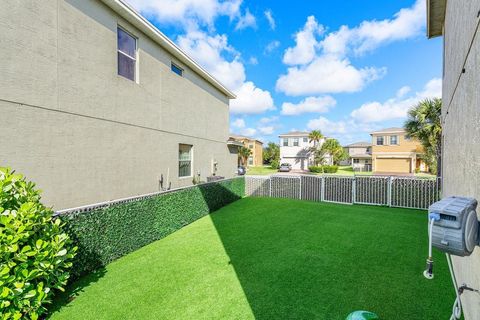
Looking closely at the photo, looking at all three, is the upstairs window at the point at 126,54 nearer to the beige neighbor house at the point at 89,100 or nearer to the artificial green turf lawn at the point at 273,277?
the beige neighbor house at the point at 89,100

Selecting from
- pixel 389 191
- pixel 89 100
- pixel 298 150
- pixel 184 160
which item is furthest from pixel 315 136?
pixel 89 100

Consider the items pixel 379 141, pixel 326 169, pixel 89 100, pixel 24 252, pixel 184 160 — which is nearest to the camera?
pixel 24 252

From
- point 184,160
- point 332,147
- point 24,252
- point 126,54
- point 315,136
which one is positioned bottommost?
point 24,252

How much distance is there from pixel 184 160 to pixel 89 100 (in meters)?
5.14

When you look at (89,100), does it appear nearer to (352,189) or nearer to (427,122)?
(352,189)

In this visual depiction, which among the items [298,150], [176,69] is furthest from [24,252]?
[298,150]

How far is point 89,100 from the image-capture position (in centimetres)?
634

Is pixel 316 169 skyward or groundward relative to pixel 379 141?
groundward

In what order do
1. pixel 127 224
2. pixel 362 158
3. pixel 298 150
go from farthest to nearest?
pixel 362 158
pixel 298 150
pixel 127 224

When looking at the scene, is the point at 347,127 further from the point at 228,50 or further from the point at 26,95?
the point at 26,95

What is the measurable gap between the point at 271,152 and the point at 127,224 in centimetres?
5118

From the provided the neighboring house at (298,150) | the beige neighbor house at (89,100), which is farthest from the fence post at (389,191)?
the neighboring house at (298,150)

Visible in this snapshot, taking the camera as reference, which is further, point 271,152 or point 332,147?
point 271,152

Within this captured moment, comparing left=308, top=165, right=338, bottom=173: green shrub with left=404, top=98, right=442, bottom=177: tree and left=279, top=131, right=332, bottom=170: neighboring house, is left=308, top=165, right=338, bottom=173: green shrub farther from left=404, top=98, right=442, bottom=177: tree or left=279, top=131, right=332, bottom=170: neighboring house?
left=404, top=98, right=442, bottom=177: tree
